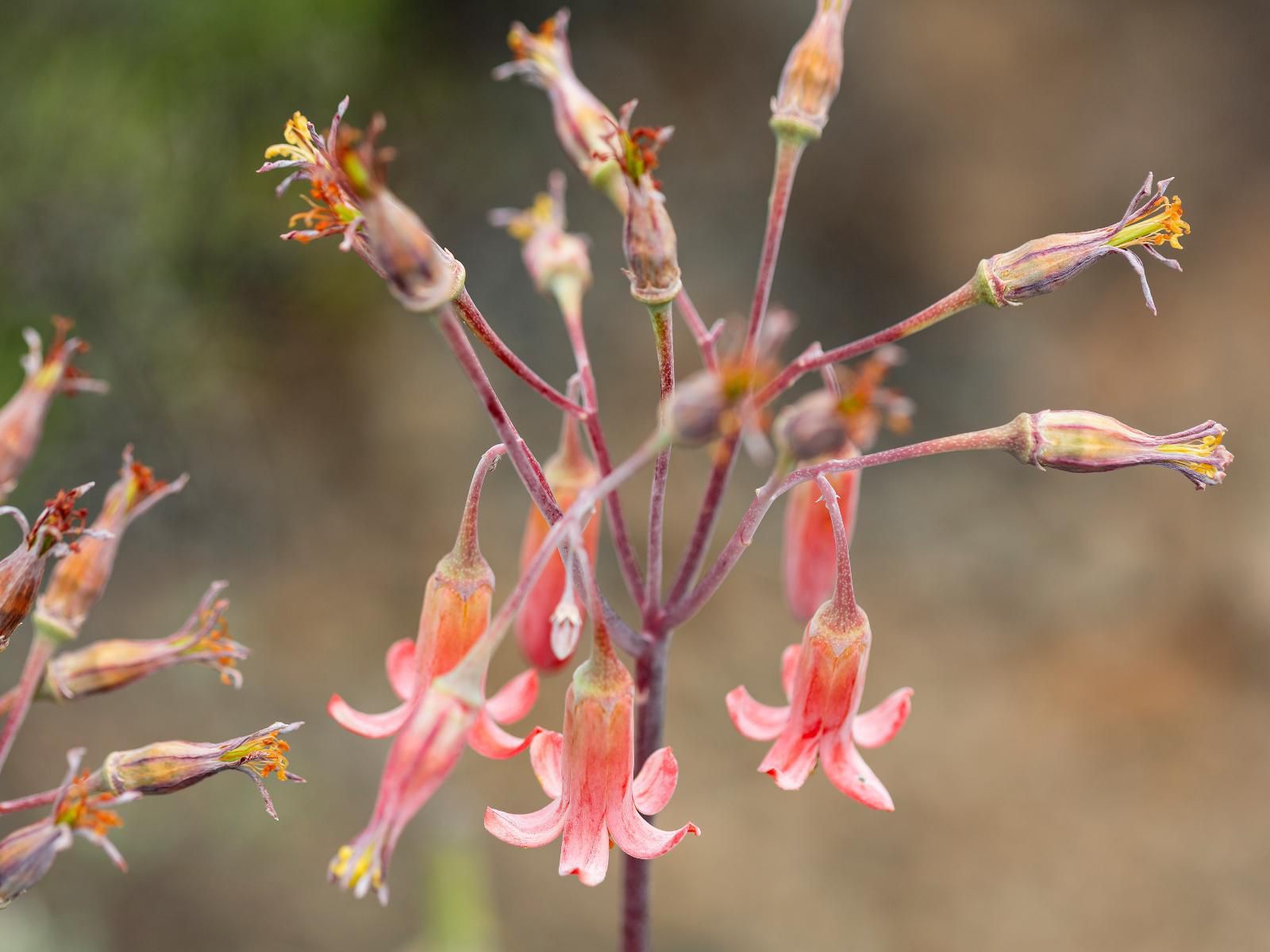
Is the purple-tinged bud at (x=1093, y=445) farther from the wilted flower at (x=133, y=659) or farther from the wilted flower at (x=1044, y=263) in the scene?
the wilted flower at (x=133, y=659)

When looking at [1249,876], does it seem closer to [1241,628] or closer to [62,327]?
[1241,628]

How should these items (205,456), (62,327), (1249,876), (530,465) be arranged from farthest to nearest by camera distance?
(205,456) < (1249,876) < (62,327) < (530,465)

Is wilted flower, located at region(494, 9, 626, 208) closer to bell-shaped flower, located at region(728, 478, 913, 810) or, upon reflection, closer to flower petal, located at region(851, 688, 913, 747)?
bell-shaped flower, located at region(728, 478, 913, 810)

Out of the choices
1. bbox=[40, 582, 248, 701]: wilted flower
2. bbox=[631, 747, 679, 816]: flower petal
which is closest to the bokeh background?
bbox=[40, 582, 248, 701]: wilted flower

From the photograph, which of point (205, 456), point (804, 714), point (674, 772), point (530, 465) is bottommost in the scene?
point (674, 772)

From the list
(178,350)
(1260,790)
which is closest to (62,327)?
(178,350)

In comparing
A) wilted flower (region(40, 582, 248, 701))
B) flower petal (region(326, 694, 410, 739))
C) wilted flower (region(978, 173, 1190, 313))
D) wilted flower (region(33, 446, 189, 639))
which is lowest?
flower petal (region(326, 694, 410, 739))
